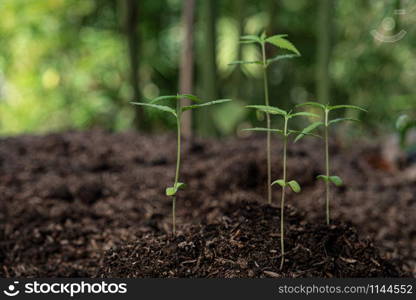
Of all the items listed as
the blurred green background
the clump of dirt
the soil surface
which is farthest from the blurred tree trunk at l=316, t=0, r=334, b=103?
the clump of dirt

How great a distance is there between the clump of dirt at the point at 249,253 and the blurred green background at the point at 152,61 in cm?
323

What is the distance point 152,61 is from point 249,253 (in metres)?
4.76

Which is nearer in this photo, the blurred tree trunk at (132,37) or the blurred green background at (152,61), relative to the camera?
the blurred tree trunk at (132,37)

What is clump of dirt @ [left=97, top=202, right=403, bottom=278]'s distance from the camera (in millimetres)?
1343

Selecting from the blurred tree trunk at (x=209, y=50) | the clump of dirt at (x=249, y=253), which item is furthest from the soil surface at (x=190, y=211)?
the blurred tree trunk at (x=209, y=50)

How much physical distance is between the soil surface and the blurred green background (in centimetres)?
175

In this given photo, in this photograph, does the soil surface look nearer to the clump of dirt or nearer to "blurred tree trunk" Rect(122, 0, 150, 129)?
the clump of dirt

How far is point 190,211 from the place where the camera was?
7.37 ft

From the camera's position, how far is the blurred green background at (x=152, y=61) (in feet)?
17.0

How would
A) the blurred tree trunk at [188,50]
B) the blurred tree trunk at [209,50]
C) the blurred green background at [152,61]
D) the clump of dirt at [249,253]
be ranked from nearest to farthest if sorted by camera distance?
the clump of dirt at [249,253] < the blurred tree trunk at [209,50] < the blurred tree trunk at [188,50] < the blurred green background at [152,61]

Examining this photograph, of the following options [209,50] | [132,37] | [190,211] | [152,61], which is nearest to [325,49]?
[209,50]

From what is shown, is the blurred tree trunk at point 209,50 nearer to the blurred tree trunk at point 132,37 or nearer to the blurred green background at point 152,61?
the blurred tree trunk at point 132,37

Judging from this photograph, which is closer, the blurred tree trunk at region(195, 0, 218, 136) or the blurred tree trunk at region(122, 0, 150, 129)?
the blurred tree trunk at region(195, 0, 218, 136)

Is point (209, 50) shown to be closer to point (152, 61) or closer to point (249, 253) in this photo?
point (249, 253)
